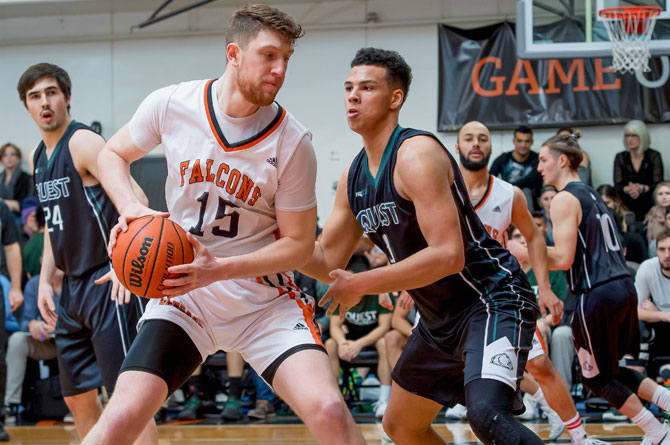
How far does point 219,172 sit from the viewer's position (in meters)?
3.47

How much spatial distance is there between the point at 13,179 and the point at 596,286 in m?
8.53

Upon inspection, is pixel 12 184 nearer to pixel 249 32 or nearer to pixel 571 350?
pixel 571 350

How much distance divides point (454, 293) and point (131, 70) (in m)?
9.49

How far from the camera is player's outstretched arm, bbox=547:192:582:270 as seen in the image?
574 cm

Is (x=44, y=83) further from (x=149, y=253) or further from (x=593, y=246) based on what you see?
(x=593, y=246)

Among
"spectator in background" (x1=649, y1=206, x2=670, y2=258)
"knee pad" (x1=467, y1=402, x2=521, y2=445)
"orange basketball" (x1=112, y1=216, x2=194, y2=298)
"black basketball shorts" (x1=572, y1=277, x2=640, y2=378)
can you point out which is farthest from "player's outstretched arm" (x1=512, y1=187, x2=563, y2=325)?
"spectator in background" (x1=649, y1=206, x2=670, y2=258)

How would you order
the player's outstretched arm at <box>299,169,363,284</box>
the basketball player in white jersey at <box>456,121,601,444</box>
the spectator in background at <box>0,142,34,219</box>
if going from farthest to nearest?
the spectator in background at <box>0,142,34,219</box> → the basketball player in white jersey at <box>456,121,601,444</box> → the player's outstretched arm at <box>299,169,363,284</box>

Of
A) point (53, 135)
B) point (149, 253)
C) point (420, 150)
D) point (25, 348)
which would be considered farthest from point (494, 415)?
point (25, 348)

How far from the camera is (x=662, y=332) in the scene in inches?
306

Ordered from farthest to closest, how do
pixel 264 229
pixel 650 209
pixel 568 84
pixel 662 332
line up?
pixel 568 84, pixel 650 209, pixel 662 332, pixel 264 229

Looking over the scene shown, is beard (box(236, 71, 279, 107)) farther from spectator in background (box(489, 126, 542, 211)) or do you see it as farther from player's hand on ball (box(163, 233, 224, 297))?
spectator in background (box(489, 126, 542, 211))

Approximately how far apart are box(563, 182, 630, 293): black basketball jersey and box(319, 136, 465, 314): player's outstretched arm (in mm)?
2665

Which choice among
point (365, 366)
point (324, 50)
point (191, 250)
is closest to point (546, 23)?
point (365, 366)

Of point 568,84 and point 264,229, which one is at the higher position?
point 568,84
